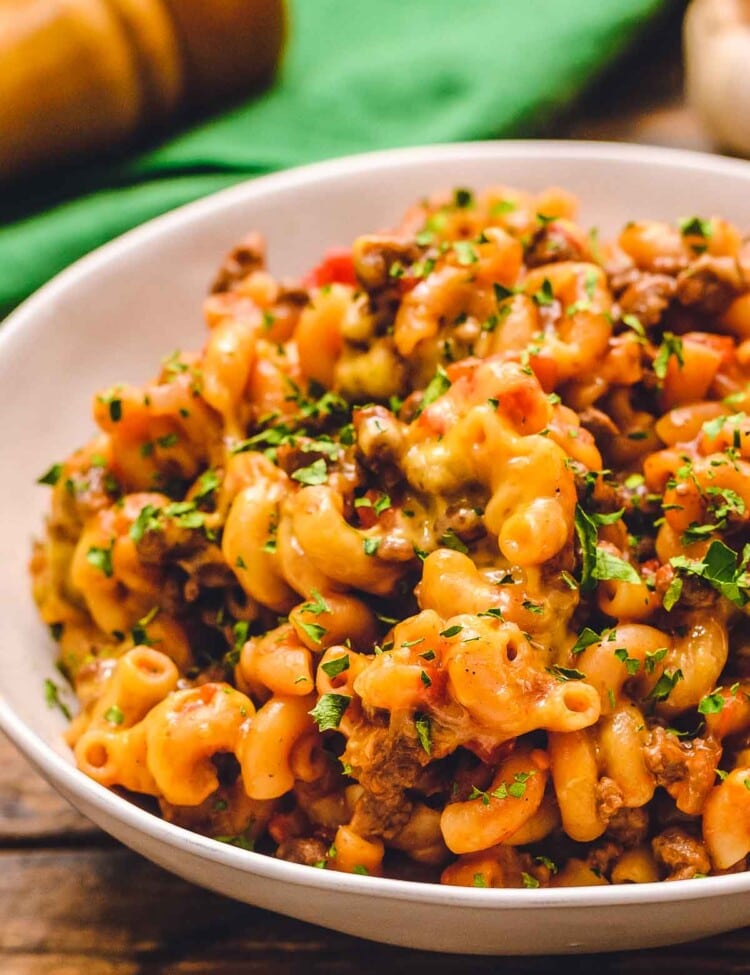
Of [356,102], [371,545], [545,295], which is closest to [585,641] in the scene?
[371,545]

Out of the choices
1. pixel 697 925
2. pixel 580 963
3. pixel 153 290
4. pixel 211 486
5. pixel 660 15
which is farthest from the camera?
pixel 660 15

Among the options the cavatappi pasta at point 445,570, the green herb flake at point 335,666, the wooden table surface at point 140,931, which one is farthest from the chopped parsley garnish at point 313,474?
the wooden table surface at point 140,931

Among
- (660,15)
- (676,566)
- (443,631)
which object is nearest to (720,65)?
(660,15)

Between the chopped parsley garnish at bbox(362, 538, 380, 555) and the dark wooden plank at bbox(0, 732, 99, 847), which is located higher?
the chopped parsley garnish at bbox(362, 538, 380, 555)

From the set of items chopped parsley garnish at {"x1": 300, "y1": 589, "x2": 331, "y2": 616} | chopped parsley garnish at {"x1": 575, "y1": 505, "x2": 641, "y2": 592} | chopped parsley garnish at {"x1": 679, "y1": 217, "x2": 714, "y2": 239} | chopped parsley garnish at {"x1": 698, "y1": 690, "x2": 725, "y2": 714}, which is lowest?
chopped parsley garnish at {"x1": 698, "y1": 690, "x2": 725, "y2": 714}

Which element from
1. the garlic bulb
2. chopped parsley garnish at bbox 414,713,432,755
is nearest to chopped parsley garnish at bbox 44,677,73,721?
chopped parsley garnish at bbox 414,713,432,755

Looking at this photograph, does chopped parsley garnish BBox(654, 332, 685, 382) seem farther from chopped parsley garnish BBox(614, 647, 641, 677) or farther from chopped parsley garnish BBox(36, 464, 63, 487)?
chopped parsley garnish BBox(36, 464, 63, 487)

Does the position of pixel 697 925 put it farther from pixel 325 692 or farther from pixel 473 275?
pixel 473 275
